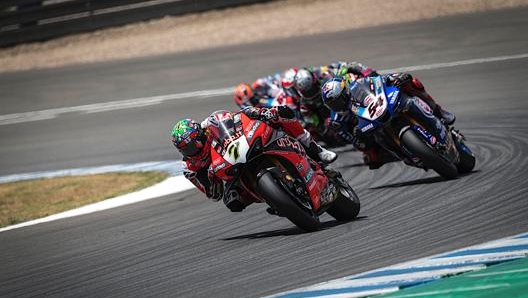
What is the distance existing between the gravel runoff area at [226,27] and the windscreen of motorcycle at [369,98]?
13.0 metres

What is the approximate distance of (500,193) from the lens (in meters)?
10.4

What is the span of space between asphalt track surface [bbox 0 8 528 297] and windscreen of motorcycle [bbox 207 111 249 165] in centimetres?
90

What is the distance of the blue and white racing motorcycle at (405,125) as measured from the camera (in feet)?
36.8

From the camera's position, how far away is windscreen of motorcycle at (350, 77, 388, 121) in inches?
449

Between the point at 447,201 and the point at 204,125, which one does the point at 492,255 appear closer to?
the point at 447,201

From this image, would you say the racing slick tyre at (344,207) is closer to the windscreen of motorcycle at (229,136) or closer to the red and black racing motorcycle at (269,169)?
the red and black racing motorcycle at (269,169)

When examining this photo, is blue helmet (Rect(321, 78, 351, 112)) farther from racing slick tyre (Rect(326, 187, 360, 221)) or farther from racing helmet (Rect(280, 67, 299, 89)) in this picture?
racing helmet (Rect(280, 67, 299, 89))

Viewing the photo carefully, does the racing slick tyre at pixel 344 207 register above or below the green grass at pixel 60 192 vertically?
above

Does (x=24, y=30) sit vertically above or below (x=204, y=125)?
below

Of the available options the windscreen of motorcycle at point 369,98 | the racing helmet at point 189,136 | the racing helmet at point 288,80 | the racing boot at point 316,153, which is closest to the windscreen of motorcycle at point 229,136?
the racing helmet at point 189,136

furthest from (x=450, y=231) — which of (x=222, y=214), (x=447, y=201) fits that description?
(x=222, y=214)

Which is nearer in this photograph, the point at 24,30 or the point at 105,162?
the point at 105,162

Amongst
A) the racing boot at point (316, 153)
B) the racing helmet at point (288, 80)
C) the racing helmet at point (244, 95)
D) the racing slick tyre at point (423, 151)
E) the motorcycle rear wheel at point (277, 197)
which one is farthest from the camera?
the racing helmet at point (244, 95)

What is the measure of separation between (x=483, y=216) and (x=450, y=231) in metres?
0.55
